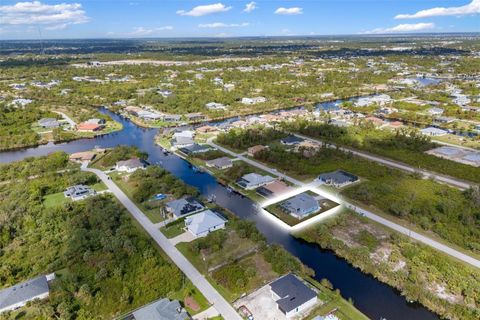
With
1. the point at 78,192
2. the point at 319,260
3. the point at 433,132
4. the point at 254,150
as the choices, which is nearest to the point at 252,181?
the point at 254,150

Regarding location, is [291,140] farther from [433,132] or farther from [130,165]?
[130,165]

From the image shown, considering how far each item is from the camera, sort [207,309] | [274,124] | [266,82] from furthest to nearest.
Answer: [266,82], [274,124], [207,309]

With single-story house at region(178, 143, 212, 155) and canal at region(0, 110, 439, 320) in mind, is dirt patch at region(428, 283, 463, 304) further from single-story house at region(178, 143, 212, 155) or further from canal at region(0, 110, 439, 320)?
single-story house at region(178, 143, 212, 155)

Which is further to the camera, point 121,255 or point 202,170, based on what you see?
point 202,170

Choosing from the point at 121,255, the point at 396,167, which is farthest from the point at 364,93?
the point at 121,255

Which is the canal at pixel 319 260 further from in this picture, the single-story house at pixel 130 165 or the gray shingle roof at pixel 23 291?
the gray shingle roof at pixel 23 291

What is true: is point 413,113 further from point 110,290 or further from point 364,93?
point 110,290

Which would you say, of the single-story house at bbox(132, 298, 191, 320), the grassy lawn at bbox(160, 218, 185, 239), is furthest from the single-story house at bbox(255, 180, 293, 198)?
the single-story house at bbox(132, 298, 191, 320)

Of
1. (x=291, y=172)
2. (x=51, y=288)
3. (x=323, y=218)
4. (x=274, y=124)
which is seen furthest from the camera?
(x=274, y=124)
